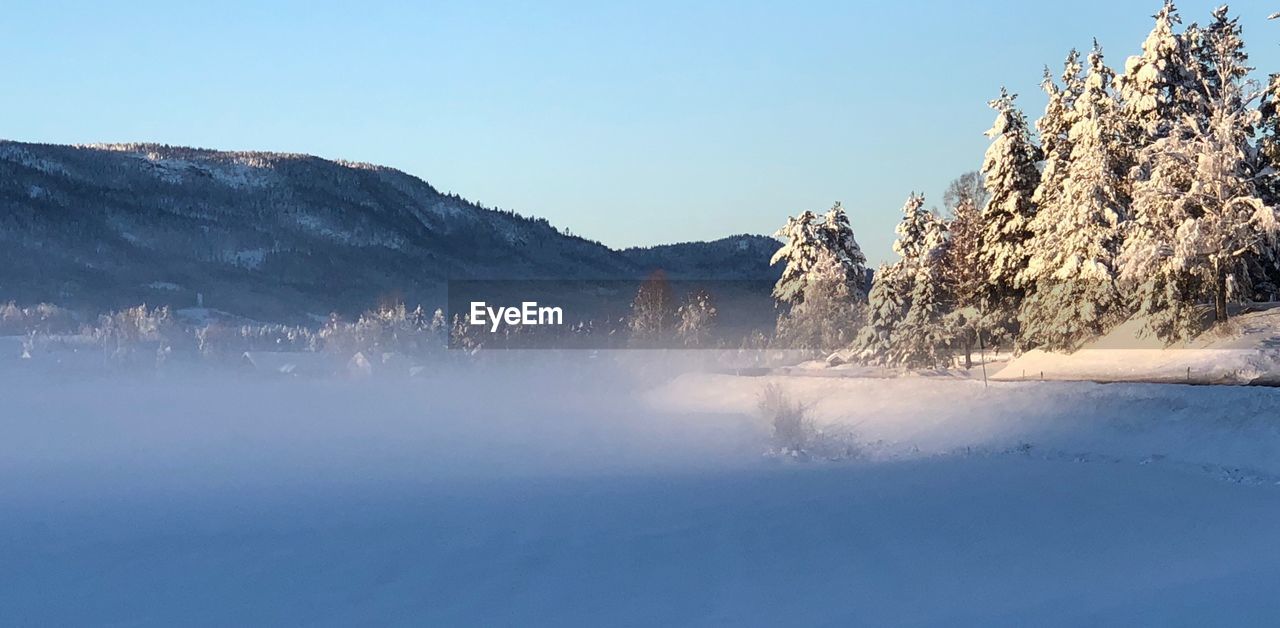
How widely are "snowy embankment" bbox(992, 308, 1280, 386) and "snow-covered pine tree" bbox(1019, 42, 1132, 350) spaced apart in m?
1.02

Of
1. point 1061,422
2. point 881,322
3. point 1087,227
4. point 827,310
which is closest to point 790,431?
point 1061,422

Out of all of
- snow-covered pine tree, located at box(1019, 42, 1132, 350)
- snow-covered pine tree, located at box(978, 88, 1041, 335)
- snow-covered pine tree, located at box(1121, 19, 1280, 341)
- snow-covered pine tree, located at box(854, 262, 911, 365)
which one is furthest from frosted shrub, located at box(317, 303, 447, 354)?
snow-covered pine tree, located at box(1121, 19, 1280, 341)

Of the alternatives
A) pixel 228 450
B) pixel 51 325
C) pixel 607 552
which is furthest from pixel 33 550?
pixel 51 325

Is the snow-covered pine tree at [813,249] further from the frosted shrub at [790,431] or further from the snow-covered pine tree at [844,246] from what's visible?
the frosted shrub at [790,431]

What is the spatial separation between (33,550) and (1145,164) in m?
35.2

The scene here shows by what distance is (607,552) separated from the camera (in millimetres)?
16625

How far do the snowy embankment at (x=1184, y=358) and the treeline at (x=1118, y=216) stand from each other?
71 centimetres

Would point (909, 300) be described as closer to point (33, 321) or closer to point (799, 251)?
point (799, 251)

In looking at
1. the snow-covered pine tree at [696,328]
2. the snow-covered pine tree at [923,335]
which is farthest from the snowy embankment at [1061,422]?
the snow-covered pine tree at [696,328]

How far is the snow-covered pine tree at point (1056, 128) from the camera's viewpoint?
41.2m

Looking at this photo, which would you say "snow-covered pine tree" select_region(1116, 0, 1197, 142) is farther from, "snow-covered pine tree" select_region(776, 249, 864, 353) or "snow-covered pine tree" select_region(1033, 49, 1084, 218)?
"snow-covered pine tree" select_region(776, 249, 864, 353)

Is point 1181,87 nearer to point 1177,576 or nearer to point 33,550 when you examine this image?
point 1177,576

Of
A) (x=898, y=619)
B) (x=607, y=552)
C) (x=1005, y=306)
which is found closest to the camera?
(x=898, y=619)

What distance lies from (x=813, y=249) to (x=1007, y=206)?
17.2 m
